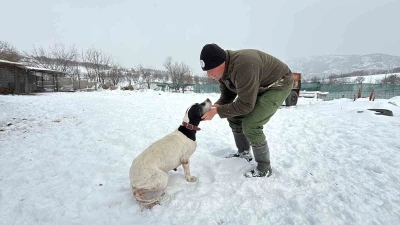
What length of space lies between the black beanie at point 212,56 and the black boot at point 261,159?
45.3 inches

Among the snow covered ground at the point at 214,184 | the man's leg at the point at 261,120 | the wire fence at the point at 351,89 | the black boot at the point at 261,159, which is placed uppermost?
the wire fence at the point at 351,89

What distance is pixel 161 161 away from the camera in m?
2.26

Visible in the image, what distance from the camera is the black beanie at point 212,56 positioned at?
2.26m

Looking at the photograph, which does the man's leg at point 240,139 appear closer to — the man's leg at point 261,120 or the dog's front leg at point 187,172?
the man's leg at point 261,120

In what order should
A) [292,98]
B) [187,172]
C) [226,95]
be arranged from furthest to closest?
[292,98], [226,95], [187,172]

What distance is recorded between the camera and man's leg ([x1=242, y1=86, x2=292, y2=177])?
8.18ft

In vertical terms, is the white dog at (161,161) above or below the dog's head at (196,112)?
below

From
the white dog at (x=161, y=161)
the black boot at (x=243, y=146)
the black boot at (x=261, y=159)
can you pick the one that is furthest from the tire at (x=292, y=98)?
the white dog at (x=161, y=161)

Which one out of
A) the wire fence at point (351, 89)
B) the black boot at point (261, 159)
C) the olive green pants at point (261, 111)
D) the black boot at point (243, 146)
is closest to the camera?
the olive green pants at point (261, 111)

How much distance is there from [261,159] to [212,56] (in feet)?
4.84

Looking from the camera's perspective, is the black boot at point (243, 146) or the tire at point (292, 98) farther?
the tire at point (292, 98)

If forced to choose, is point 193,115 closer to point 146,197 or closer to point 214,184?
point 214,184

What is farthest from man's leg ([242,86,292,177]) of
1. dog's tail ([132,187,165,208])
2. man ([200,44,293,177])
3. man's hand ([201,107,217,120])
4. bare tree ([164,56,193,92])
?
bare tree ([164,56,193,92])

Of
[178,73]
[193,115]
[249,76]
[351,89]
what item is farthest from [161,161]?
[178,73]
